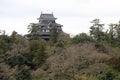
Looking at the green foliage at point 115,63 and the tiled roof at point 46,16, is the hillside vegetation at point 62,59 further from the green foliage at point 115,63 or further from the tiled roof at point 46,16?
the tiled roof at point 46,16

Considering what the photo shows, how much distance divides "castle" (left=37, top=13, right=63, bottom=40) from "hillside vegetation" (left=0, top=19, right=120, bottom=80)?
770cm

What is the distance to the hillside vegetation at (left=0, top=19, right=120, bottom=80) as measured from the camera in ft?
96.6

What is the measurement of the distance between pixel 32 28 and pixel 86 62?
464 inches

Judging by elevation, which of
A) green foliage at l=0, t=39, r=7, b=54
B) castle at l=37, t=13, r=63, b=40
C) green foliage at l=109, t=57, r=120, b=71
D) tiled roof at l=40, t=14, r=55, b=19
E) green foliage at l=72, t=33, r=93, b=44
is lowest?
green foliage at l=109, t=57, r=120, b=71

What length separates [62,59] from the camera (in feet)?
104

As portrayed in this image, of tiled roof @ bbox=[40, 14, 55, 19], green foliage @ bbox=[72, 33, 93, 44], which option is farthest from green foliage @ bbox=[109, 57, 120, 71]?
tiled roof @ bbox=[40, 14, 55, 19]

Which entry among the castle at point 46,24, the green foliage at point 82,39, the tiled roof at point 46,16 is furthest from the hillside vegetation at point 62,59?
the tiled roof at point 46,16

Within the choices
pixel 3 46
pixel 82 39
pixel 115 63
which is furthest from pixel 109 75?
pixel 3 46

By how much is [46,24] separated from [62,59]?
17698mm

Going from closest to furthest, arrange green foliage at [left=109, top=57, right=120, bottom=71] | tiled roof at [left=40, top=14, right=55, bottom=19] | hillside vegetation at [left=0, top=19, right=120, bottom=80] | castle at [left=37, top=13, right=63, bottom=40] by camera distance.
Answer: green foliage at [left=109, top=57, right=120, bottom=71] → hillside vegetation at [left=0, top=19, right=120, bottom=80] → castle at [left=37, top=13, right=63, bottom=40] → tiled roof at [left=40, top=14, right=55, bottom=19]

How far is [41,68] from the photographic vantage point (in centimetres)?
3122

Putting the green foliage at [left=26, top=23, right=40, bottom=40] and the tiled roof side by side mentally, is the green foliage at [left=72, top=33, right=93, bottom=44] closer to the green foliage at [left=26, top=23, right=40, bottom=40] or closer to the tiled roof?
the green foliage at [left=26, top=23, right=40, bottom=40]

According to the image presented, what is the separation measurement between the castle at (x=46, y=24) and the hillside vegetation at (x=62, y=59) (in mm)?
7697

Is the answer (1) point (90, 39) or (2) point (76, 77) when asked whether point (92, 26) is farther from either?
(2) point (76, 77)
